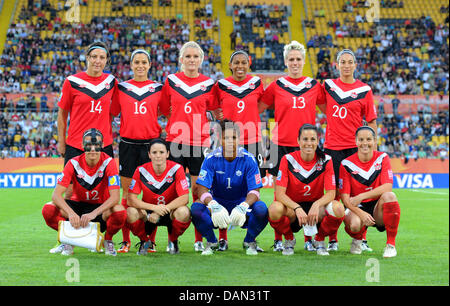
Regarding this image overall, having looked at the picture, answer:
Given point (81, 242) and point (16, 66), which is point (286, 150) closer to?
point (81, 242)

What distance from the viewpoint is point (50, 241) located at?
6805 mm

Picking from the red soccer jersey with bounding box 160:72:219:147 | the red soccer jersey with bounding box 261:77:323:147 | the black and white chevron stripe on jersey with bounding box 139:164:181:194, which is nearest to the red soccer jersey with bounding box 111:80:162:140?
the red soccer jersey with bounding box 160:72:219:147

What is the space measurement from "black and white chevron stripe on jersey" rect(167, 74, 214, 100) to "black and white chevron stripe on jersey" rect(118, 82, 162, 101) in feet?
0.65

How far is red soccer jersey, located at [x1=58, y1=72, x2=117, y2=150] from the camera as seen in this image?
6.16 metres

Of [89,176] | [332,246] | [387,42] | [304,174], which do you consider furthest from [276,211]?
[387,42]

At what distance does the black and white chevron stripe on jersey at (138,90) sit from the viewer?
6289 millimetres

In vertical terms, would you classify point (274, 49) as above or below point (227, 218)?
above

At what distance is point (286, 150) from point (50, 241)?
3020 mm

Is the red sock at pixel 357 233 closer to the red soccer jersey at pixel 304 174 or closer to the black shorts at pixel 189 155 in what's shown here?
the red soccer jersey at pixel 304 174

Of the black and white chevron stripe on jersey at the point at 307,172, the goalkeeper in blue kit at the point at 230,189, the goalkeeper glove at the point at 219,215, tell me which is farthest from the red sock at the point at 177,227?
the black and white chevron stripe on jersey at the point at 307,172

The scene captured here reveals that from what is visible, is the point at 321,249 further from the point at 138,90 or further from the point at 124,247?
the point at 138,90

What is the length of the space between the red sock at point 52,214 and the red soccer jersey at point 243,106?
2062 mm

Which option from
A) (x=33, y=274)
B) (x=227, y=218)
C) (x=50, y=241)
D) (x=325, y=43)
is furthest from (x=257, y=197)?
(x=325, y=43)

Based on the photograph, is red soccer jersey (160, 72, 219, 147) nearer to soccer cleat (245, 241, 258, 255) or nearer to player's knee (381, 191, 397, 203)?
soccer cleat (245, 241, 258, 255)
